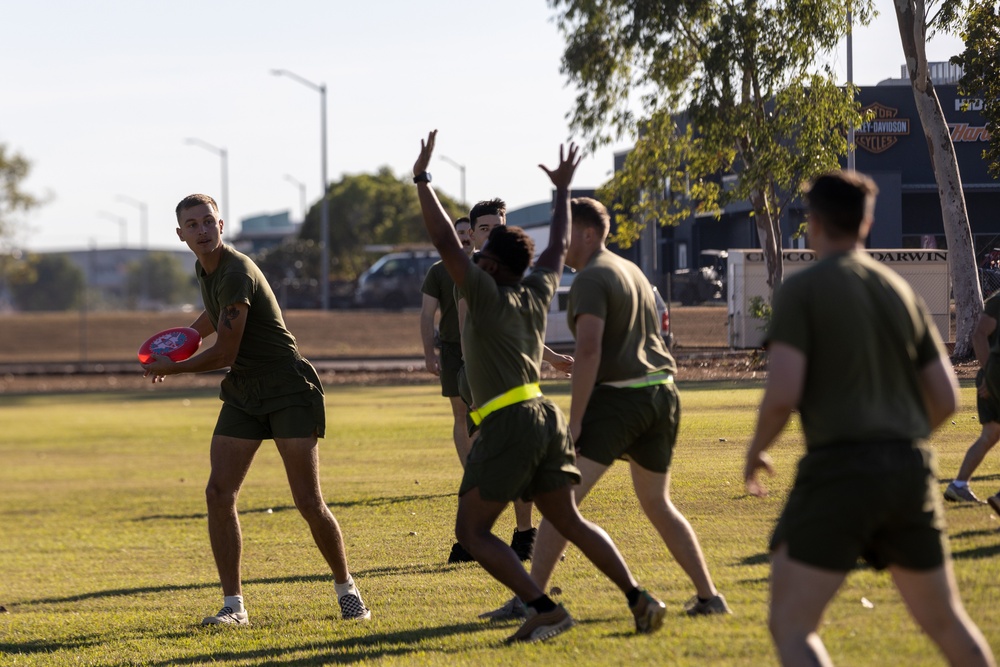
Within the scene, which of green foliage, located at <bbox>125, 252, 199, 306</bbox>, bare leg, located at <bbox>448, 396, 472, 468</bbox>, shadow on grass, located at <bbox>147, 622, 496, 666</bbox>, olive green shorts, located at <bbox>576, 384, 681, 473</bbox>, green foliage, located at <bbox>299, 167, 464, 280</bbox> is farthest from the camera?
green foliage, located at <bbox>125, 252, 199, 306</bbox>

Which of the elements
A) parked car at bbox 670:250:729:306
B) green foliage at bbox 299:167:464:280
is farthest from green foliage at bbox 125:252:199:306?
parked car at bbox 670:250:729:306

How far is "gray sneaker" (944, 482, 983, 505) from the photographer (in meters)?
8.60

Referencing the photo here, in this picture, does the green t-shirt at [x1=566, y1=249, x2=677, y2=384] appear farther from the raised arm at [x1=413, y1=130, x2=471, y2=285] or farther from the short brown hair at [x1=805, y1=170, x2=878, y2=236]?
the short brown hair at [x1=805, y1=170, x2=878, y2=236]

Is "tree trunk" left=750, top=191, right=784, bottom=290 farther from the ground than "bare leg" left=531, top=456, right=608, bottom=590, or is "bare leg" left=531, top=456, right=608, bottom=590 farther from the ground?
"tree trunk" left=750, top=191, right=784, bottom=290

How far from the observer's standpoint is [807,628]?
166 inches

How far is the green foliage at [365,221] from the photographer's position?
72.6 metres

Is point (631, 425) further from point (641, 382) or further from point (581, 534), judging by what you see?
point (581, 534)

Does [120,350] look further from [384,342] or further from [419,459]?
[419,459]

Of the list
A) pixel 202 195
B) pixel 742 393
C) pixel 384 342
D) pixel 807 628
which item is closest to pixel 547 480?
pixel 807 628

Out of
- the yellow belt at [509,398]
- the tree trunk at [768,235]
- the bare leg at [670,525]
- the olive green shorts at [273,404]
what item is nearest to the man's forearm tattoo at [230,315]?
the olive green shorts at [273,404]

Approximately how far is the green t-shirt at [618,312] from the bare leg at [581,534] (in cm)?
63

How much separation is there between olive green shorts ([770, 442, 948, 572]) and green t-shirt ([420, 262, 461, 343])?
5501 millimetres

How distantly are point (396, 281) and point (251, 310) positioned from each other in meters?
41.3

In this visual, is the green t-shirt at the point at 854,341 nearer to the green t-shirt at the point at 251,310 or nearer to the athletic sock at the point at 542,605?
the athletic sock at the point at 542,605
